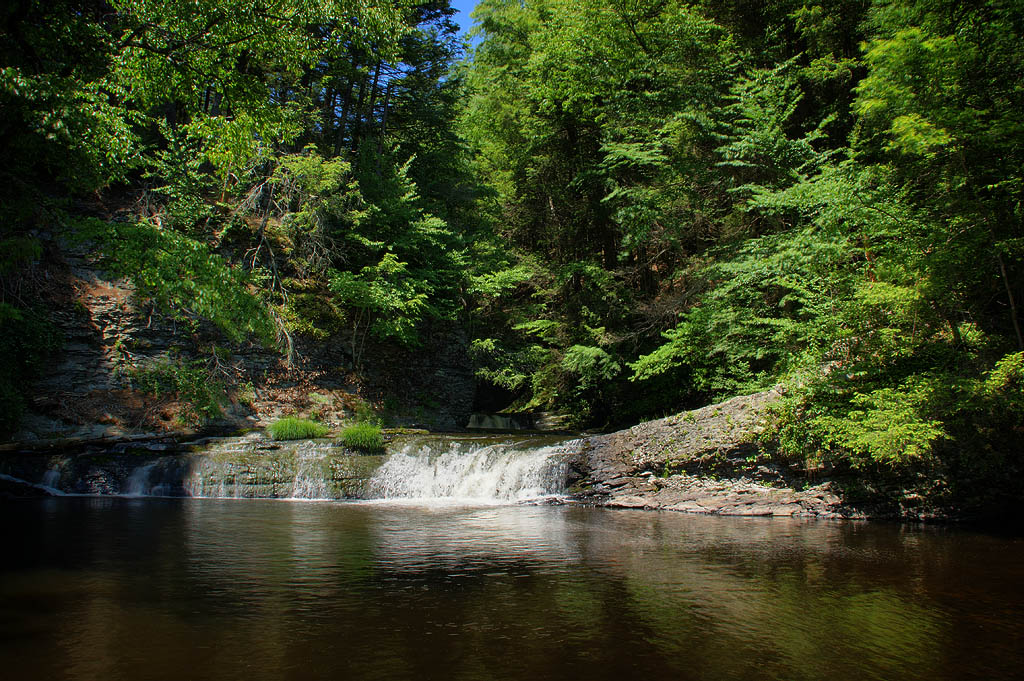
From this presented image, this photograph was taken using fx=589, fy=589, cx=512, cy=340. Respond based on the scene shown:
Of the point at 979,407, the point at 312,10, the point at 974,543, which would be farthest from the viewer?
the point at 312,10

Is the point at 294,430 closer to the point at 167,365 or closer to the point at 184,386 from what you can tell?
the point at 184,386

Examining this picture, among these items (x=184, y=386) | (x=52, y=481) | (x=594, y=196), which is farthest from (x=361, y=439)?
→ (x=594, y=196)

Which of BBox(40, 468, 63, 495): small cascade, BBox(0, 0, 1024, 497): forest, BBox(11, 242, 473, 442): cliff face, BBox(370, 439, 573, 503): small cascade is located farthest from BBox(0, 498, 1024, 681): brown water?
BBox(11, 242, 473, 442): cliff face

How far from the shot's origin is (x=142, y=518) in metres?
8.94

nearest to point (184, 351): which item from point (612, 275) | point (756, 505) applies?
point (612, 275)

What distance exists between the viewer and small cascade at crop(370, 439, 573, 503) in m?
11.9

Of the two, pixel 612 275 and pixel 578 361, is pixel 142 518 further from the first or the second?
pixel 612 275

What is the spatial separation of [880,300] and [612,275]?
9.28 meters

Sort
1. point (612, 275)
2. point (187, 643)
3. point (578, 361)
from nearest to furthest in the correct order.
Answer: point (187, 643)
point (578, 361)
point (612, 275)

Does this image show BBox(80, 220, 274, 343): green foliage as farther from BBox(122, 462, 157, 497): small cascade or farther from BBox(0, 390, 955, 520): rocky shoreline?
BBox(122, 462, 157, 497): small cascade

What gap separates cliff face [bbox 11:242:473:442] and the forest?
2.17ft

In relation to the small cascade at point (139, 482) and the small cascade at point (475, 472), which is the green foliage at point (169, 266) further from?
the small cascade at point (475, 472)

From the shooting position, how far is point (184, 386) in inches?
620

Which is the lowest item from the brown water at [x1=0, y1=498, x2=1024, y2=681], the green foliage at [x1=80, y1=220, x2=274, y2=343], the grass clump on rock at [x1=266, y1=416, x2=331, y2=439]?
the brown water at [x1=0, y1=498, x2=1024, y2=681]
